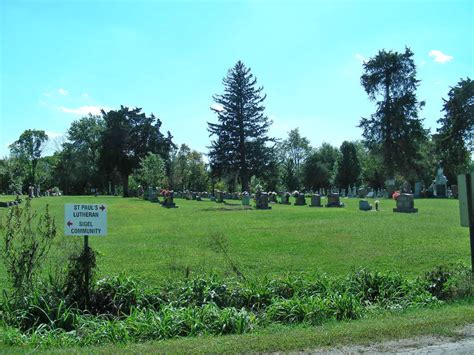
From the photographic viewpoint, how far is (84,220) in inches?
272

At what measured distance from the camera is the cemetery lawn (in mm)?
5090

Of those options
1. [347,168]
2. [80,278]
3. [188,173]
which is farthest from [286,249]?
[347,168]

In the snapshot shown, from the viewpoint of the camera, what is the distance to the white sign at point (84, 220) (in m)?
6.84

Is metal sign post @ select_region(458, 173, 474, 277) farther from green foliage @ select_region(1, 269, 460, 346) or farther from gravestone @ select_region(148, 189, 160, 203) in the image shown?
gravestone @ select_region(148, 189, 160, 203)

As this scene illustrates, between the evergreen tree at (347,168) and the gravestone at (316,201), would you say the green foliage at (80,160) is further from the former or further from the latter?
the gravestone at (316,201)

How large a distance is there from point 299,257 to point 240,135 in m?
45.6

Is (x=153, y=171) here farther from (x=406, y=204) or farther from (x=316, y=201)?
(x=406, y=204)

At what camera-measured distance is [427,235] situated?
12.9 meters

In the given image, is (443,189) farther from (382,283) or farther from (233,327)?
(233,327)

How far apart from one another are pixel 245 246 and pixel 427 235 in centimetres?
557

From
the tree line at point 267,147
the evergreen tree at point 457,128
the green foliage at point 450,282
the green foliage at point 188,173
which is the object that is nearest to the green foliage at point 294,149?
the tree line at point 267,147

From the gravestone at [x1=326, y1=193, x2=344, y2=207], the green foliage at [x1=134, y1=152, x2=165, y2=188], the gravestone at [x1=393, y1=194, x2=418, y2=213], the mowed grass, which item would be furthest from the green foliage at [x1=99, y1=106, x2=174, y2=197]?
the mowed grass

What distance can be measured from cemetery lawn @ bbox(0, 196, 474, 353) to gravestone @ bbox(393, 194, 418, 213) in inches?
190

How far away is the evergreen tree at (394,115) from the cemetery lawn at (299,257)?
125ft
